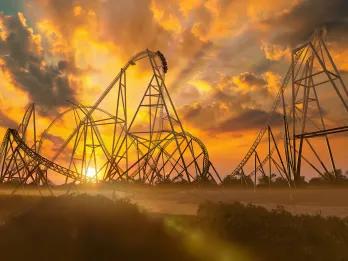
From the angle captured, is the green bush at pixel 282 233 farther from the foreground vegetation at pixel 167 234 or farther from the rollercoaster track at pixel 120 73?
the rollercoaster track at pixel 120 73

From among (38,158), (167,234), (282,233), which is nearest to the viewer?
(282,233)

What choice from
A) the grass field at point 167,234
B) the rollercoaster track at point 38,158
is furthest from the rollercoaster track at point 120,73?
the grass field at point 167,234

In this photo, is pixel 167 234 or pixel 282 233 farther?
pixel 167 234

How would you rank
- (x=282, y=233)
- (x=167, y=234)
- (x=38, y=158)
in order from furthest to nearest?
(x=38, y=158), (x=167, y=234), (x=282, y=233)

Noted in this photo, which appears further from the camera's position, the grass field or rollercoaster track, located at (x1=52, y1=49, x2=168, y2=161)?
rollercoaster track, located at (x1=52, y1=49, x2=168, y2=161)

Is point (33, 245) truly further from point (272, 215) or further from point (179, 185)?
point (179, 185)

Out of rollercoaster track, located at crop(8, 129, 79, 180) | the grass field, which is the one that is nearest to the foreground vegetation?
the grass field

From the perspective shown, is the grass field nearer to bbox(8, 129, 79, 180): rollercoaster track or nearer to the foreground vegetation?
the foreground vegetation

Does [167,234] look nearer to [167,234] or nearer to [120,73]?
[167,234]

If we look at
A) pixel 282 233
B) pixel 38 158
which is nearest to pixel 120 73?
pixel 38 158
